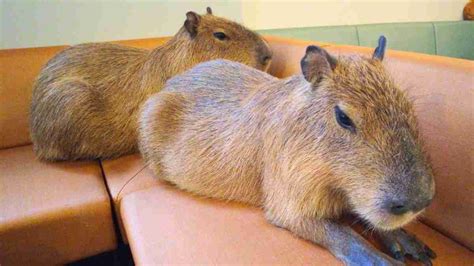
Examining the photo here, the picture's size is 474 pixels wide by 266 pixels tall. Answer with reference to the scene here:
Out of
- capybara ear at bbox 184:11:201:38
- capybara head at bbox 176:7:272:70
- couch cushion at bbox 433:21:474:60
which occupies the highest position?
capybara ear at bbox 184:11:201:38

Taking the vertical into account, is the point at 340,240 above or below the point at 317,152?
below

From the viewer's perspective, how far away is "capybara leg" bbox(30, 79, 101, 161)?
1536 millimetres

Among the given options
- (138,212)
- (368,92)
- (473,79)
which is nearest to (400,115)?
(368,92)

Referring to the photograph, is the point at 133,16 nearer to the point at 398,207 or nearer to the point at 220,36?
the point at 220,36

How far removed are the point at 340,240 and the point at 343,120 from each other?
0.98 feet

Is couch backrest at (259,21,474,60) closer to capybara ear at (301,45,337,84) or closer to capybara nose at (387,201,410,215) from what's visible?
capybara ear at (301,45,337,84)

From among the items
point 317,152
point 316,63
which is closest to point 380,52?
point 316,63

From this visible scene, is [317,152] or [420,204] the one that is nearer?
[420,204]

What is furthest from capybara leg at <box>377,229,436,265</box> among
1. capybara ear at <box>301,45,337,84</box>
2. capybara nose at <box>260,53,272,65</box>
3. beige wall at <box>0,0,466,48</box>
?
beige wall at <box>0,0,466,48</box>

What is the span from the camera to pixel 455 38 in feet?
11.4

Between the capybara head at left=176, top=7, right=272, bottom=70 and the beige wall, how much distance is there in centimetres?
83

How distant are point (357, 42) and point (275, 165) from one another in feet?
7.08

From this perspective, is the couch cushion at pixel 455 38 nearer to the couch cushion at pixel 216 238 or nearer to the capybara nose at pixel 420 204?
the couch cushion at pixel 216 238

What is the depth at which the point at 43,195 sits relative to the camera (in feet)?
4.19
